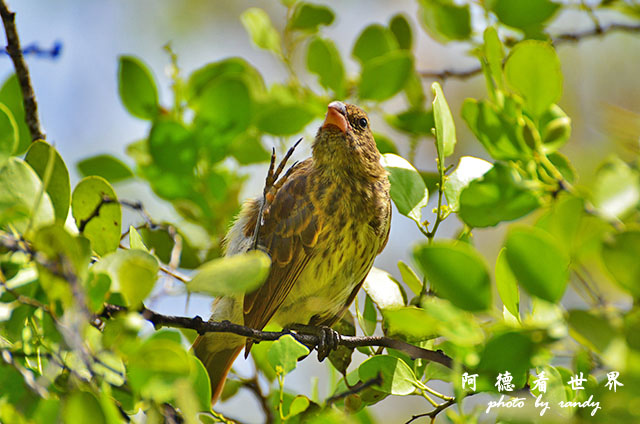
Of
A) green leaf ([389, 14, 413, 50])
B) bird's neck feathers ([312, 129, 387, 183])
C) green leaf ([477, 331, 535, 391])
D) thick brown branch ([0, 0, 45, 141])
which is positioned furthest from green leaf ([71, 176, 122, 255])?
green leaf ([389, 14, 413, 50])

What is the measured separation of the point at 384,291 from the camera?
2170mm

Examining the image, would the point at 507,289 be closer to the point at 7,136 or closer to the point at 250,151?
the point at 7,136

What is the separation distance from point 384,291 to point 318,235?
688 mm

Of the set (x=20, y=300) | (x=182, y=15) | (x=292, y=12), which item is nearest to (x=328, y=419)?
(x=20, y=300)

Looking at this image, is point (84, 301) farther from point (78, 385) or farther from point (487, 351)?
point (487, 351)

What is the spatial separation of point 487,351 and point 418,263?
0.71ft

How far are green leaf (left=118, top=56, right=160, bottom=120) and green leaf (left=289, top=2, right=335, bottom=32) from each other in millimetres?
691

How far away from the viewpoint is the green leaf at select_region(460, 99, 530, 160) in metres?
1.49

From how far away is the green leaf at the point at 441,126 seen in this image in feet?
5.50

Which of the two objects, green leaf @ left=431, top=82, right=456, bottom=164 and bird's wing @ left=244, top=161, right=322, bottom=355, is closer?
green leaf @ left=431, top=82, right=456, bottom=164

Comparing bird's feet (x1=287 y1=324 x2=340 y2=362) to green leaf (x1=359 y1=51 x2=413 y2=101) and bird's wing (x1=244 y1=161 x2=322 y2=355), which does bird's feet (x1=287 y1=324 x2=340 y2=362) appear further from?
green leaf (x1=359 y1=51 x2=413 y2=101)

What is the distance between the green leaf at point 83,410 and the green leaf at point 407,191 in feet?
3.27

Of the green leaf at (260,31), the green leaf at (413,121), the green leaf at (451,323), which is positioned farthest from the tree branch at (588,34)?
the green leaf at (451,323)

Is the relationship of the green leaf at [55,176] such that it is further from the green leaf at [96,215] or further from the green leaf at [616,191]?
the green leaf at [616,191]
